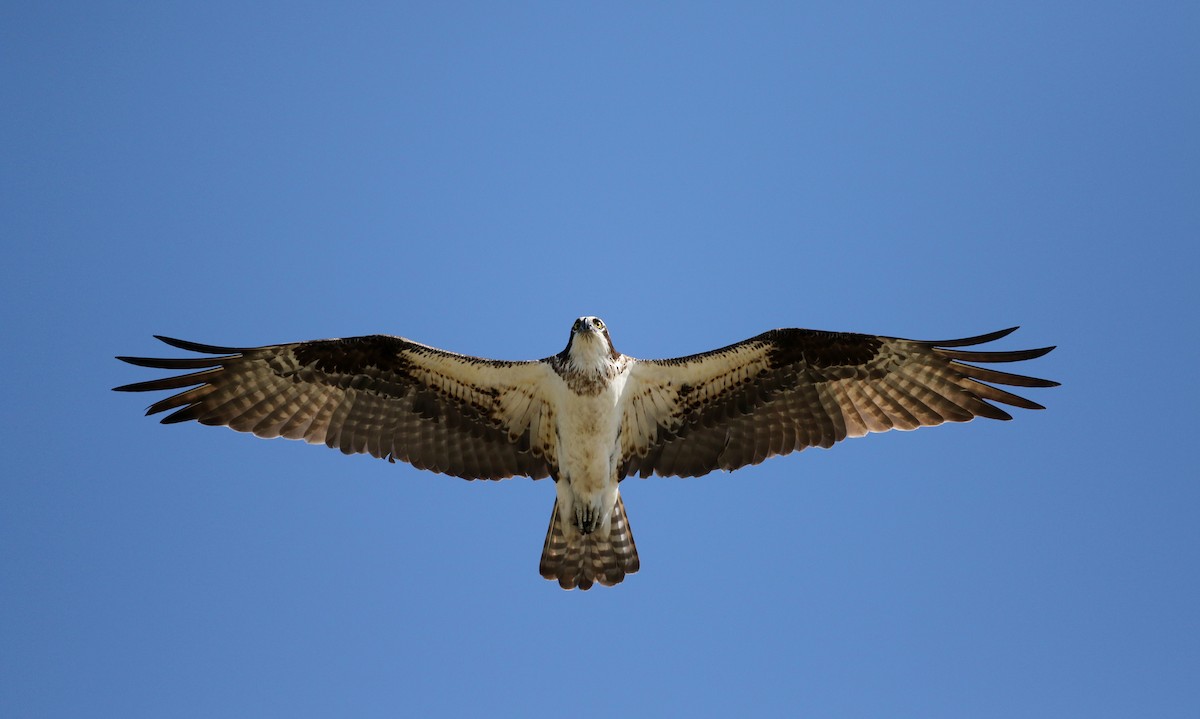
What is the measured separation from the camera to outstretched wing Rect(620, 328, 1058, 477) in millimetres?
10883

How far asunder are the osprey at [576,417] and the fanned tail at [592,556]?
0.01 meters

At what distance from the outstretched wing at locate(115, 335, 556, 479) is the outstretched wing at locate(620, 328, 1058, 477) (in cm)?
119

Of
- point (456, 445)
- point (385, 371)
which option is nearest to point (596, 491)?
point (456, 445)

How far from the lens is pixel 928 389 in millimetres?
10984

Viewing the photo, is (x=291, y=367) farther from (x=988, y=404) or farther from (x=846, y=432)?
(x=988, y=404)

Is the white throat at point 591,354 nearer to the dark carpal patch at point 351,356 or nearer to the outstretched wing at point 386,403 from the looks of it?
the outstretched wing at point 386,403

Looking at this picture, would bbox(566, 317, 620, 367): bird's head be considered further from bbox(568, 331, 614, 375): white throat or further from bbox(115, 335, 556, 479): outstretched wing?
bbox(115, 335, 556, 479): outstretched wing

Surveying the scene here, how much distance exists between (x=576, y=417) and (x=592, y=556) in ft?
5.17

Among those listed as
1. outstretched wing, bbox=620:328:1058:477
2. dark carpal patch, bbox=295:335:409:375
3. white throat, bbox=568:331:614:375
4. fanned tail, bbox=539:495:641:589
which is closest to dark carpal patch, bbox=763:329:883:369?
outstretched wing, bbox=620:328:1058:477

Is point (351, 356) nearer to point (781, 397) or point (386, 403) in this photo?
point (386, 403)

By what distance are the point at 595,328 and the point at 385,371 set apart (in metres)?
2.48

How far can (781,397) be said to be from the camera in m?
11.0

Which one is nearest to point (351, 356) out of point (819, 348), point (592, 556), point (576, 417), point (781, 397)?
point (576, 417)

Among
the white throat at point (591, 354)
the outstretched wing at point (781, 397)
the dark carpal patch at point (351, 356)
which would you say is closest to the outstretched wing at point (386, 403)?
the dark carpal patch at point (351, 356)
